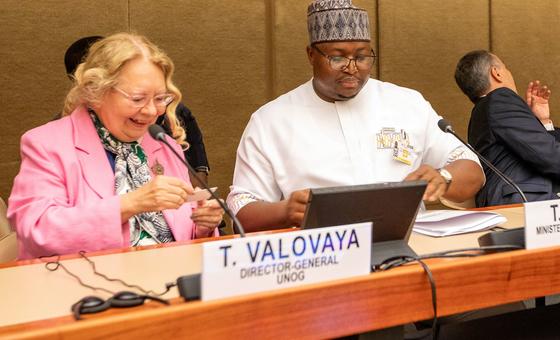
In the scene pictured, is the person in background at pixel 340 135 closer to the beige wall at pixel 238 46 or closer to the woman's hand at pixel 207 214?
the woman's hand at pixel 207 214

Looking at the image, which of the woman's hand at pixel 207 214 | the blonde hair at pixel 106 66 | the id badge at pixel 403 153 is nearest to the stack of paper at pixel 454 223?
the id badge at pixel 403 153

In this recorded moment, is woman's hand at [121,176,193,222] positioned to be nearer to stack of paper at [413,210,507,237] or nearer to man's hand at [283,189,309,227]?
man's hand at [283,189,309,227]

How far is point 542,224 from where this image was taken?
156 centimetres

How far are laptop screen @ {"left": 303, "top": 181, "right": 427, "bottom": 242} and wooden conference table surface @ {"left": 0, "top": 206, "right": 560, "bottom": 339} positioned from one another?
0.39 ft

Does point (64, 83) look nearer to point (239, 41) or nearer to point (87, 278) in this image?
point (239, 41)

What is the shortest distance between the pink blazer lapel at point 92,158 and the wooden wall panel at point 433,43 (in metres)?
3.43

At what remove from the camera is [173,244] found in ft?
6.45

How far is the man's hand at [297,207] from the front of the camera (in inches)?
83.0

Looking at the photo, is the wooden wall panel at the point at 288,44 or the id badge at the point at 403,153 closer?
the id badge at the point at 403,153

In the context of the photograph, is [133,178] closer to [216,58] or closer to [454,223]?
[454,223]

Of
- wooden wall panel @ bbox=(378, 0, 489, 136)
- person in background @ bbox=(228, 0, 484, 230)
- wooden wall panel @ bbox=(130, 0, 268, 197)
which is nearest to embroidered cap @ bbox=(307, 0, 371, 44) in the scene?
person in background @ bbox=(228, 0, 484, 230)

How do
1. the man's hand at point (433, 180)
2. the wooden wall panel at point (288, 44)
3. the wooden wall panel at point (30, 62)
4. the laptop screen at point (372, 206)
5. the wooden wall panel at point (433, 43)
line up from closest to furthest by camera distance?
the laptop screen at point (372, 206)
the man's hand at point (433, 180)
the wooden wall panel at point (30, 62)
the wooden wall panel at point (288, 44)
the wooden wall panel at point (433, 43)

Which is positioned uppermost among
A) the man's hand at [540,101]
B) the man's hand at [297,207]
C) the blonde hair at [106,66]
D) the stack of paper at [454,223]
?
the blonde hair at [106,66]

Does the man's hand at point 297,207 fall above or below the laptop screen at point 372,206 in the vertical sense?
below
